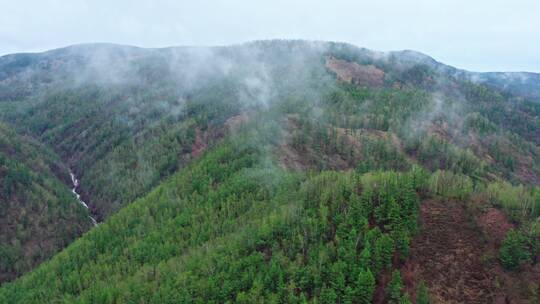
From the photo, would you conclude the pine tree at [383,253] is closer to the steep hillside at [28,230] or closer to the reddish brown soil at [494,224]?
the reddish brown soil at [494,224]

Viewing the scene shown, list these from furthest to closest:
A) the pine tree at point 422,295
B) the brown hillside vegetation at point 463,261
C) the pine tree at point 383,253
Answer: the pine tree at point 383,253, the brown hillside vegetation at point 463,261, the pine tree at point 422,295

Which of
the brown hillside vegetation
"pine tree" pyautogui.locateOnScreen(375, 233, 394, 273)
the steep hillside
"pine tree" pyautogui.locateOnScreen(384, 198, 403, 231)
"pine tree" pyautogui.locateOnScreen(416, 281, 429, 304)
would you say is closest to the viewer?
"pine tree" pyautogui.locateOnScreen(416, 281, 429, 304)

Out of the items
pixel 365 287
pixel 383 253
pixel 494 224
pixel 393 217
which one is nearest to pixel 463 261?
pixel 494 224

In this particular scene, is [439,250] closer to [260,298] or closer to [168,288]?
[260,298]

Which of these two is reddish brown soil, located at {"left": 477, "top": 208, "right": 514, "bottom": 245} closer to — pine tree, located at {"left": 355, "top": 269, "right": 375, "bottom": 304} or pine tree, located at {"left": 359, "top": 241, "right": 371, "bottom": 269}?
pine tree, located at {"left": 359, "top": 241, "right": 371, "bottom": 269}

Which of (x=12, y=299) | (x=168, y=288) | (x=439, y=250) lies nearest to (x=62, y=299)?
(x=12, y=299)

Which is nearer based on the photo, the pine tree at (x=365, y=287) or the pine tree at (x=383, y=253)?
the pine tree at (x=365, y=287)

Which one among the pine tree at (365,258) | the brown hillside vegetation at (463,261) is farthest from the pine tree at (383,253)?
the brown hillside vegetation at (463,261)

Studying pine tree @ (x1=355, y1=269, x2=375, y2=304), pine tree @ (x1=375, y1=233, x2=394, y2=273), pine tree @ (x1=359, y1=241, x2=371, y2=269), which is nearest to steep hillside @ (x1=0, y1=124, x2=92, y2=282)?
pine tree @ (x1=359, y1=241, x2=371, y2=269)

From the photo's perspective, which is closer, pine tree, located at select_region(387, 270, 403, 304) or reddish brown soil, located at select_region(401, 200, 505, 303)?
pine tree, located at select_region(387, 270, 403, 304)
